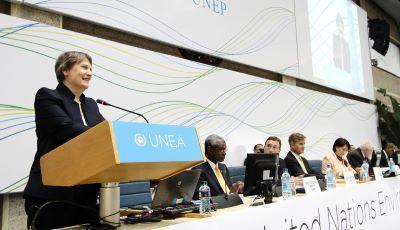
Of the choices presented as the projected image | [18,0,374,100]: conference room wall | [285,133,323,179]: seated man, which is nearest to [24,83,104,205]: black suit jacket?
[18,0,374,100]: conference room wall

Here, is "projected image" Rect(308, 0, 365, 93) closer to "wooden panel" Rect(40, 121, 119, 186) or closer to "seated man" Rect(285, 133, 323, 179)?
"seated man" Rect(285, 133, 323, 179)

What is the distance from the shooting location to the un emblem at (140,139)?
1020 mm

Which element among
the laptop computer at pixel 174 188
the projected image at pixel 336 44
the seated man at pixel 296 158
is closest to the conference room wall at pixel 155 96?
the projected image at pixel 336 44

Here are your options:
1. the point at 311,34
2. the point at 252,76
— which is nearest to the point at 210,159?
the point at 252,76

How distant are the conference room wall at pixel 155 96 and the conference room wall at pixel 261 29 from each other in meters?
0.19

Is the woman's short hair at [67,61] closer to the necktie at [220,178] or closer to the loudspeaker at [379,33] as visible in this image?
the necktie at [220,178]

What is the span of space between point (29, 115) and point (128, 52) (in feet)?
3.18

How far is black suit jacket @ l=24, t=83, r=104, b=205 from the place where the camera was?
4.02 feet

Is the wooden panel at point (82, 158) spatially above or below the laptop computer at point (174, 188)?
above

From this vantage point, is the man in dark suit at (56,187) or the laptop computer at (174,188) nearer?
the man in dark suit at (56,187)

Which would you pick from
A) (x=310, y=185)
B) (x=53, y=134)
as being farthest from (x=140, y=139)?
(x=310, y=185)

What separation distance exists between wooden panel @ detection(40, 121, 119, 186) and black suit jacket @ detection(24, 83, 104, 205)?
13cm

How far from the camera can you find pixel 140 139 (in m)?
1.03

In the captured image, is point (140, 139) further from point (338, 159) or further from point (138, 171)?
point (338, 159)
